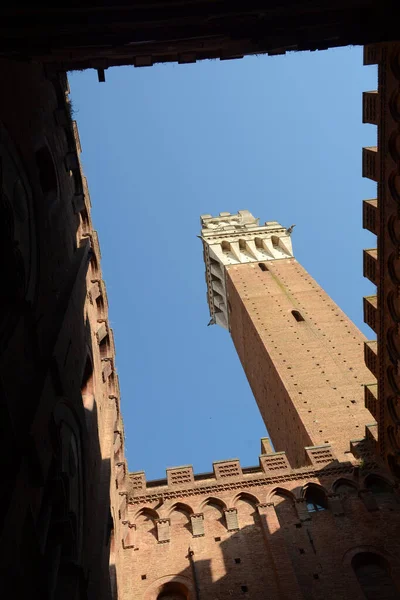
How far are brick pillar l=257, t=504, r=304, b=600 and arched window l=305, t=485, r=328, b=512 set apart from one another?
0.94m

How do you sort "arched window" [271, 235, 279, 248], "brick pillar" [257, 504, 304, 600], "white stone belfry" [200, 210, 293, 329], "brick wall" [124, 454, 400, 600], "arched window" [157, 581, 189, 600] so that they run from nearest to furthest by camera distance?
"brick pillar" [257, 504, 304, 600], "brick wall" [124, 454, 400, 600], "arched window" [157, 581, 189, 600], "white stone belfry" [200, 210, 293, 329], "arched window" [271, 235, 279, 248]

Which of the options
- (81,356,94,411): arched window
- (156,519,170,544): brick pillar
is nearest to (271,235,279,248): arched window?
(156,519,170,544): brick pillar

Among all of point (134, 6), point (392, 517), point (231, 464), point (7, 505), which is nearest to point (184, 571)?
point (231, 464)

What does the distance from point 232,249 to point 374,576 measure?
22694mm

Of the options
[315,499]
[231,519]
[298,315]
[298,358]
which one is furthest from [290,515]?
[298,315]

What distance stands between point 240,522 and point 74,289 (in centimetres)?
657

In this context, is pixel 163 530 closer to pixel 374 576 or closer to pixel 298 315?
pixel 374 576

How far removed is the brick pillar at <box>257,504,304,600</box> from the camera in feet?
33.2

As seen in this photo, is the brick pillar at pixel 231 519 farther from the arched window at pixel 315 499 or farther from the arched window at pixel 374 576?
the arched window at pixel 374 576

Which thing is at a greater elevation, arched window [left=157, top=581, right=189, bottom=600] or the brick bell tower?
the brick bell tower

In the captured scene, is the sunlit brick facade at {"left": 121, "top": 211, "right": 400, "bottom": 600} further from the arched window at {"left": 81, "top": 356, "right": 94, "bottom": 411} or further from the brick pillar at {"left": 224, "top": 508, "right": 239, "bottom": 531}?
the arched window at {"left": 81, "top": 356, "right": 94, "bottom": 411}

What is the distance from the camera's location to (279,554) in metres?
10.9

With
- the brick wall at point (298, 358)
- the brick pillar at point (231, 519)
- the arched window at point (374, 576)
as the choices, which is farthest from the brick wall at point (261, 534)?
the brick wall at point (298, 358)

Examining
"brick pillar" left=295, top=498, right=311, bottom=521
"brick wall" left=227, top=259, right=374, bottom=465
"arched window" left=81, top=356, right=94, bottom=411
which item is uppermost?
A: "brick wall" left=227, top=259, right=374, bottom=465
